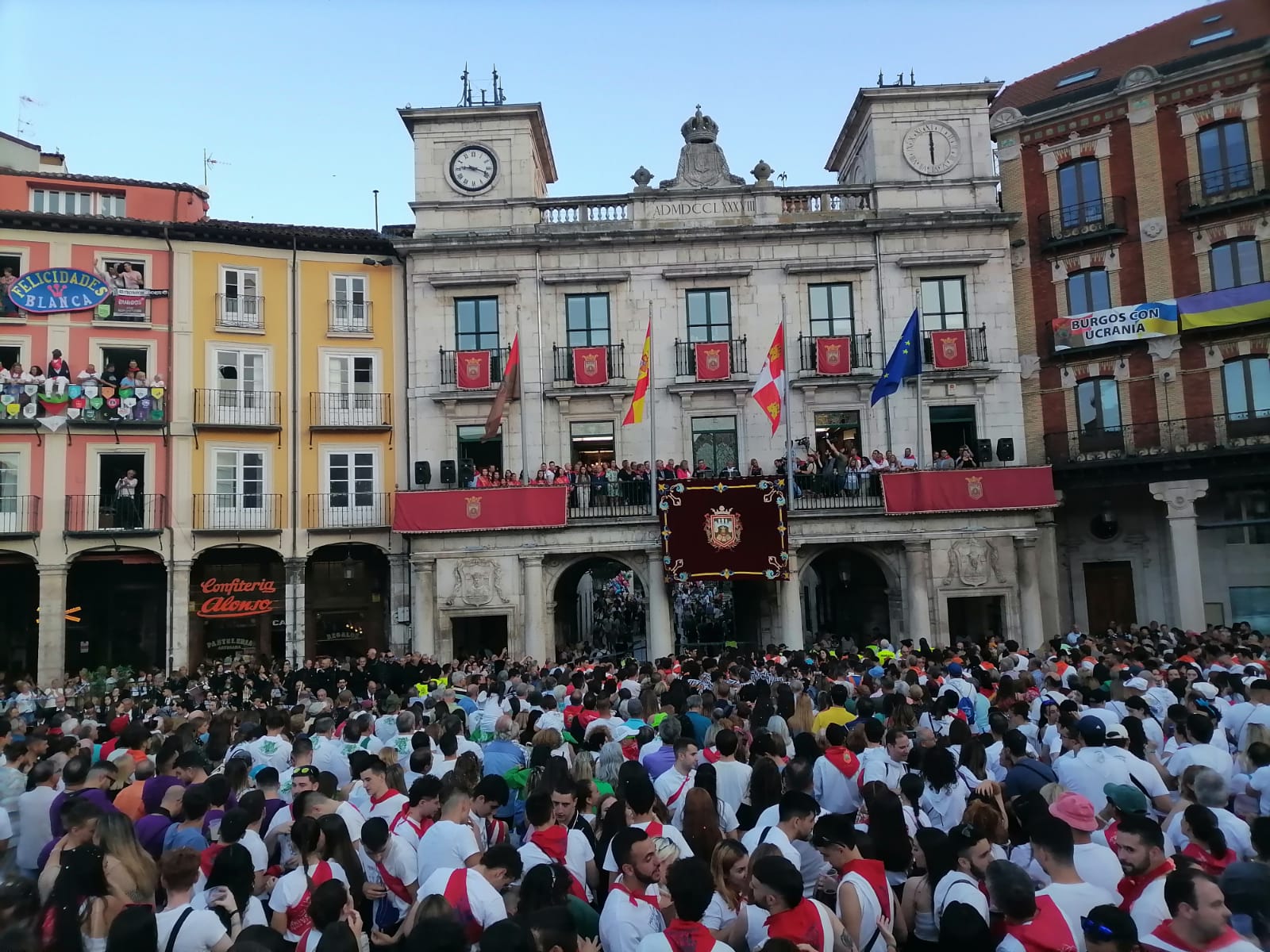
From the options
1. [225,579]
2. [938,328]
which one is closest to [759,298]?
[938,328]

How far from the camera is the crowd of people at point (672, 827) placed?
4.95 m

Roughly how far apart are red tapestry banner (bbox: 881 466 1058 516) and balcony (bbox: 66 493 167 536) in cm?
2126

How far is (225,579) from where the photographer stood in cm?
2984

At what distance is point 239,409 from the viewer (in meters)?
28.4

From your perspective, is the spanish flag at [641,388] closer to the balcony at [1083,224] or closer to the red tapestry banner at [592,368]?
the red tapestry banner at [592,368]

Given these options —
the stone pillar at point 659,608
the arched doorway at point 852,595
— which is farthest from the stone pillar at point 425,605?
the arched doorway at point 852,595

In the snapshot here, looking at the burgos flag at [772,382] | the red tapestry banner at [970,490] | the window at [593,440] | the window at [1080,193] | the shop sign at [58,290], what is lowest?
the red tapestry banner at [970,490]

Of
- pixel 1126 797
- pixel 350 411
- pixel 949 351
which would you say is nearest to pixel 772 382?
pixel 949 351

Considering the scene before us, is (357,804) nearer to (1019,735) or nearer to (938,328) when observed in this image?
(1019,735)

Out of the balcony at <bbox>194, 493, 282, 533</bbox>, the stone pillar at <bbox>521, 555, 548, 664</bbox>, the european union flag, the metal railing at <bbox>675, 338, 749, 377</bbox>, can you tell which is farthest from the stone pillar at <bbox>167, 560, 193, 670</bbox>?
the european union flag

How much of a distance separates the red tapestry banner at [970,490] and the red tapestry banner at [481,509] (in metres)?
9.46

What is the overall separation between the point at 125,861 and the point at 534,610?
2080 centimetres

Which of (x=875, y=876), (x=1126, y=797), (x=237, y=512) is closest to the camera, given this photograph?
(x=875, y=876)

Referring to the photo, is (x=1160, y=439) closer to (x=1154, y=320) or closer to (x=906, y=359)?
(x=1154, y=320)
